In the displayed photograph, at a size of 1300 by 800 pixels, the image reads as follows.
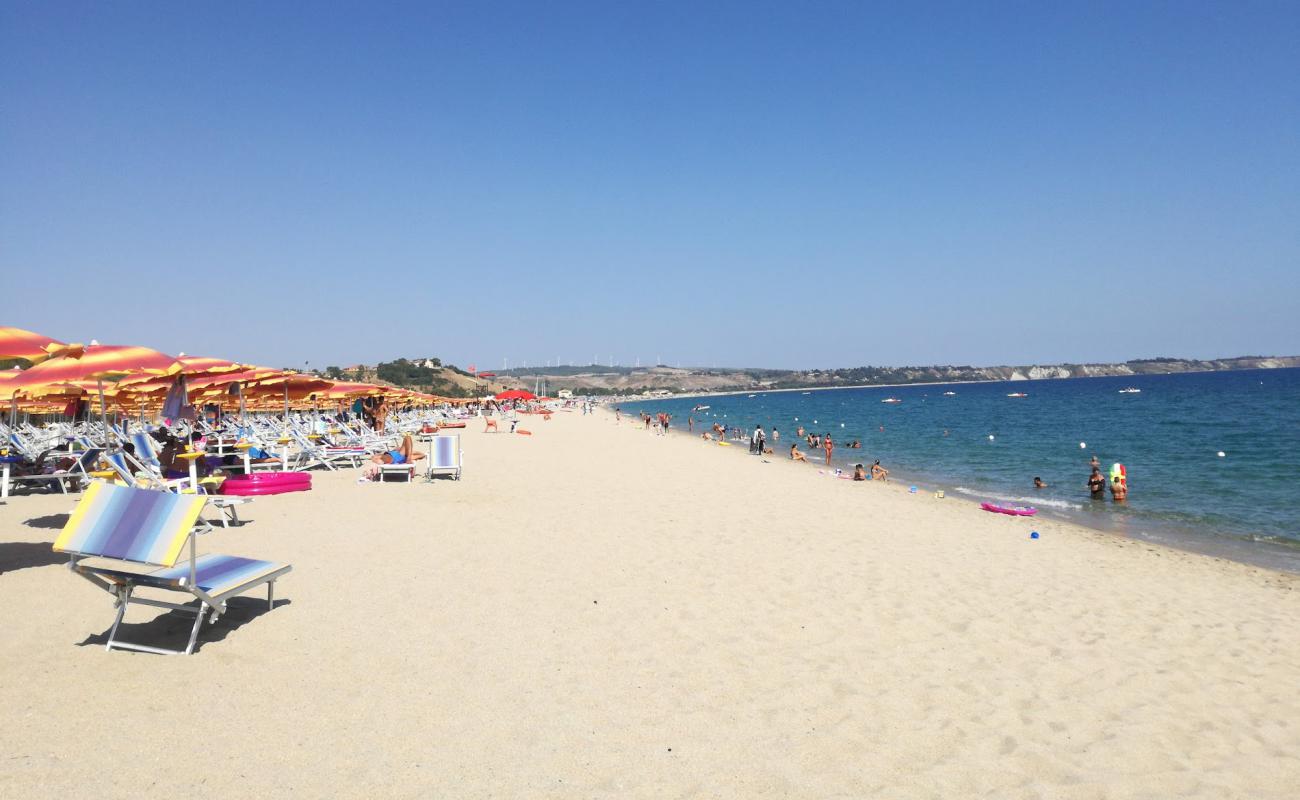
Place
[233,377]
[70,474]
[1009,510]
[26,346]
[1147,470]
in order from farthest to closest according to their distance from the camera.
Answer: [1147,470] → [1009,510] → [233,377] → [70,474] → [26,346]

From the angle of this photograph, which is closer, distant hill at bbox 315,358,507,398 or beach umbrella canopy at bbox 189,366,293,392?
beach umbrella canopy at bbox 189,366,293,392

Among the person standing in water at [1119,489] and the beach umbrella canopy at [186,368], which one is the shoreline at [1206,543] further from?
the beach umbrella canopy at [186,368]

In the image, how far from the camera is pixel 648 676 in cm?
396

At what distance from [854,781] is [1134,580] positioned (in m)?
5.76

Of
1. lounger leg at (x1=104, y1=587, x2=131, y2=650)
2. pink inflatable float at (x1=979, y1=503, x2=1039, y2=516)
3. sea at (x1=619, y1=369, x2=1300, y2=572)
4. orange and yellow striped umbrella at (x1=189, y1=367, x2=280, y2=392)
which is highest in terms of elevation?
orange and yellow striped umbrella at (x1=189, y1=367, x2=280, y2=392)

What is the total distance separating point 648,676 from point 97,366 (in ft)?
19.7

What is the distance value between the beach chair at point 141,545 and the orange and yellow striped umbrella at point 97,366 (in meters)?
2.93

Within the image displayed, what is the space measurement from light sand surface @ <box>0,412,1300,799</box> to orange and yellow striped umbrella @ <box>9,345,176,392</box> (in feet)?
4.85

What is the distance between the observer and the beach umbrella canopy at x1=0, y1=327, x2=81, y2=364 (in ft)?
17.0

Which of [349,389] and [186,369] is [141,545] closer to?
[186,369]

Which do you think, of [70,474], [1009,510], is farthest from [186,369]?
[1009,510]

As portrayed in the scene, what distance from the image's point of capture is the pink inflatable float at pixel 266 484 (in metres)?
9.29

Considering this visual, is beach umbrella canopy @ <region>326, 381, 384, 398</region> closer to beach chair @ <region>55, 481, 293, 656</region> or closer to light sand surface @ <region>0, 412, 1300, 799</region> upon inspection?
light sand surface @ <region>0, 412, 1300, 799</region>

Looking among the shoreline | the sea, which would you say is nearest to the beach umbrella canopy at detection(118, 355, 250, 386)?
the shoreline
